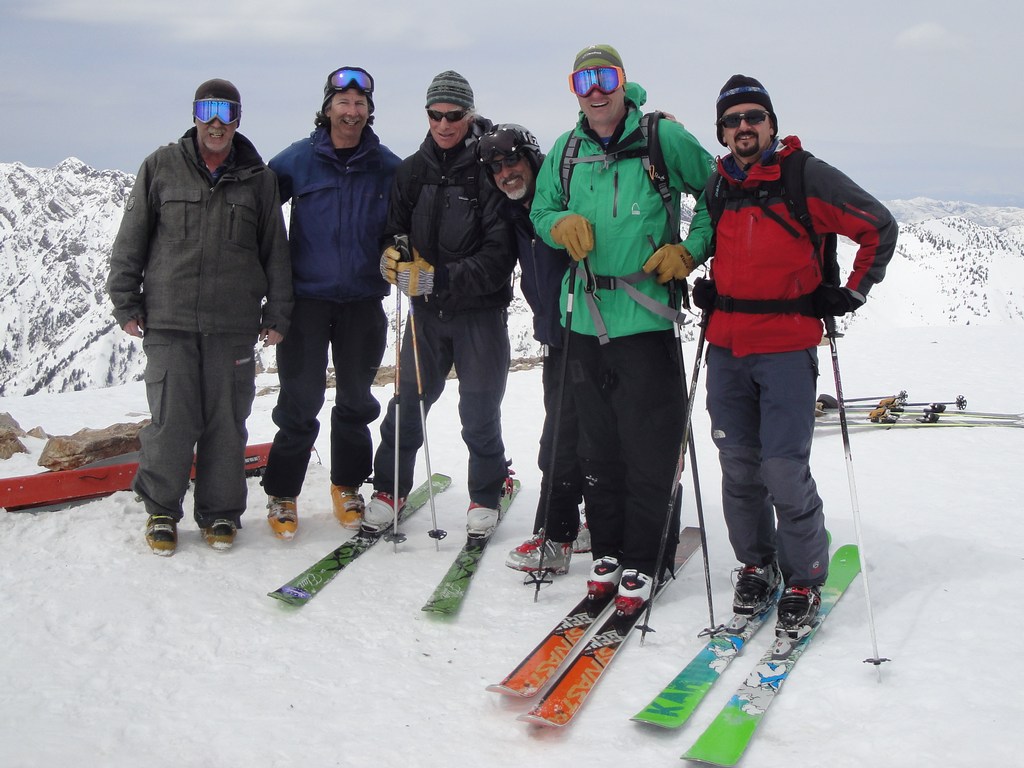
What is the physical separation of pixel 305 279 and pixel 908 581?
4.09 metres

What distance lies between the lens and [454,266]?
4926mm

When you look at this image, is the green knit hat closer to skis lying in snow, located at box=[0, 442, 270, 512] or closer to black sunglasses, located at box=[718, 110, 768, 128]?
black sunglasses, located at box=[718, 110, 768, 128]

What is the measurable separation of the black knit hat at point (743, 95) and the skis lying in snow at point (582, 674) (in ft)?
8.31

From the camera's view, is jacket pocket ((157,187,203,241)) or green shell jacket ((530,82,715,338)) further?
jacket pocket ((157,187,203,241))

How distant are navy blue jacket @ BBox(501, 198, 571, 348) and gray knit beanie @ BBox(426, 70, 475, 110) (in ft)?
2.13

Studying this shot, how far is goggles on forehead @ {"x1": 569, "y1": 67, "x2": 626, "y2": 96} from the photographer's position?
4.17 metres

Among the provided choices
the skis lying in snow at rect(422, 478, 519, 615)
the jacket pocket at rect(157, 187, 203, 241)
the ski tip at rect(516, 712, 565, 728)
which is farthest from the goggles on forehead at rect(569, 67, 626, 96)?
the ski tip at rect(516, 712, 565, 728)

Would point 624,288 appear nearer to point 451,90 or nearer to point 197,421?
point 451,90

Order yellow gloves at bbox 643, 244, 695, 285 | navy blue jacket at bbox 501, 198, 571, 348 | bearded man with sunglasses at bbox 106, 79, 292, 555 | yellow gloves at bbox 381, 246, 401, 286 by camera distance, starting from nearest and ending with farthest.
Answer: yellow gloves at bbox 643, 244, 695, 285 → navy blue jacket at bbox 501, 198, 571, 348 → bearded man with sunglasses at bbox 106, 79, 292, 555 → yellow gloves at bbox 381, 246, 401, 286

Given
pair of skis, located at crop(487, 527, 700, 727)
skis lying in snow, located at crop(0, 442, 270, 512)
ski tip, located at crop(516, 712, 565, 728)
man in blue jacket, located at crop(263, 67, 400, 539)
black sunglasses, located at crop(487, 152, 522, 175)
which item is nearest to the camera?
ski tip, located at crop(516, 712, 565, 728)

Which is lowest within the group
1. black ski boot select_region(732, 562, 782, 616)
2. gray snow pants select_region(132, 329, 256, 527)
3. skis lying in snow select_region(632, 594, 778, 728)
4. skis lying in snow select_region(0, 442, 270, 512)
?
skis lying in snow select_region(632, 594, 778, 728)

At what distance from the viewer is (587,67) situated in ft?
13.9

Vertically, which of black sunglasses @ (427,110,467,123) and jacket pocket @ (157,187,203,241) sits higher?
black sunglasses @ (427,110,467,123)

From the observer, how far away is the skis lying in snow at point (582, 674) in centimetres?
337
